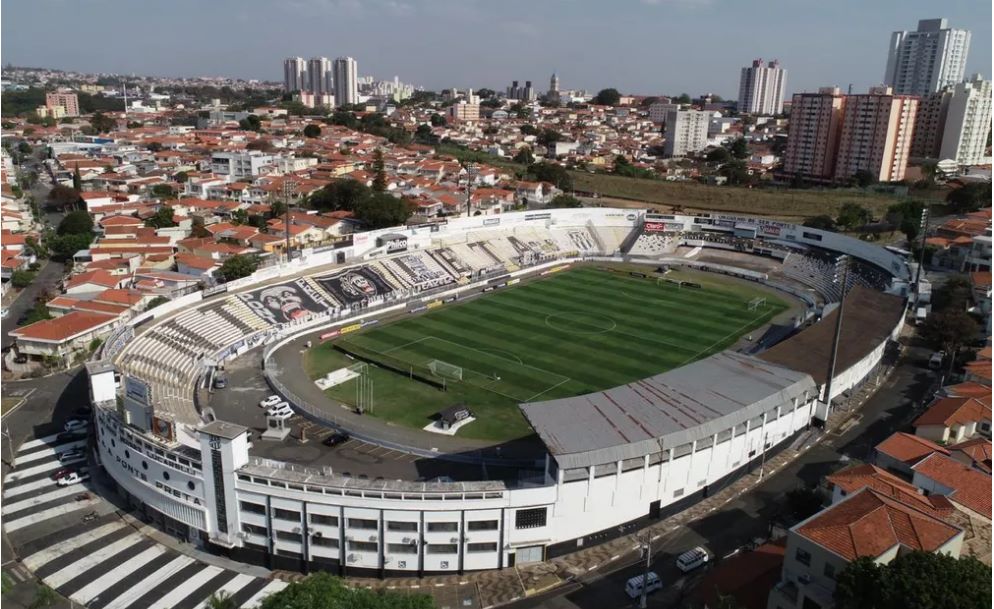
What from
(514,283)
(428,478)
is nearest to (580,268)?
(514,283)

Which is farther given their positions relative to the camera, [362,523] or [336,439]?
[336,439]

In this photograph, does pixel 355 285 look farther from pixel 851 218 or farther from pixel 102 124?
pixel 102 124

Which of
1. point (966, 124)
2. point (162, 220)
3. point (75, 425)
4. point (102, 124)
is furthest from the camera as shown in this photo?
point (102, 124)

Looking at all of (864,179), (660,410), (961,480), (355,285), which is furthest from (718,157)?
(660,410)

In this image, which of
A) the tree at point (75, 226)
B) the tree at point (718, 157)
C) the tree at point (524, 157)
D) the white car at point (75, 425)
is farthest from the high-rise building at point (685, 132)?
the white car at point (75, 425)

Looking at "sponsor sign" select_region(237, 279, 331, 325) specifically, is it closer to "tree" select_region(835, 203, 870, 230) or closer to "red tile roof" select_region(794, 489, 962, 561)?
"red tile roof" select_region(794, 489, 962, 561)

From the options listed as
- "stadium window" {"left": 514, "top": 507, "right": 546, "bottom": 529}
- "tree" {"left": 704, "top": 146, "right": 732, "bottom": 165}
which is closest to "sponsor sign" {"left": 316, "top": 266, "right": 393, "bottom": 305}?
"stadium window" {"left": 514, "top": 507, "right": 546, "bottom": 529}
